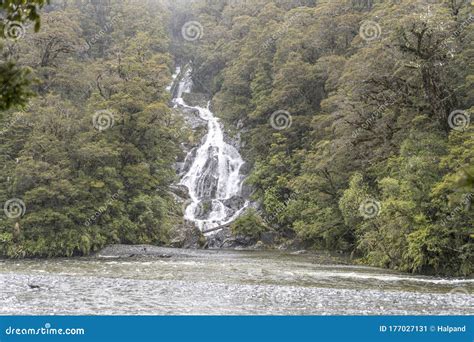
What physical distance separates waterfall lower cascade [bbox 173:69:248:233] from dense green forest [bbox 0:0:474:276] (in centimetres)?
200

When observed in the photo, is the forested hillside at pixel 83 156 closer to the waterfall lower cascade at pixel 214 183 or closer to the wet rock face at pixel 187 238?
the wet rock face at pixel 187 238

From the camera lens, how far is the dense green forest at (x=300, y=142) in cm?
2291

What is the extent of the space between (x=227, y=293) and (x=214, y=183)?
30.9 metres

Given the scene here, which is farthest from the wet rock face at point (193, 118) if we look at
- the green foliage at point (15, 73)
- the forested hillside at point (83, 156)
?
the green foliage at point (15, 73)

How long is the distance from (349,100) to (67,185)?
709 inches

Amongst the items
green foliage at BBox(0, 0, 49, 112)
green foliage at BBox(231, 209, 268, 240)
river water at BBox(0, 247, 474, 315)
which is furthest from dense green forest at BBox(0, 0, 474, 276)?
green foliage at BBox(0, 0, 49, 112)

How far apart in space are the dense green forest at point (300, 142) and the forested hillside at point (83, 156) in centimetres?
11

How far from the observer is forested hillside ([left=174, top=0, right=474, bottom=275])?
70.4 ft

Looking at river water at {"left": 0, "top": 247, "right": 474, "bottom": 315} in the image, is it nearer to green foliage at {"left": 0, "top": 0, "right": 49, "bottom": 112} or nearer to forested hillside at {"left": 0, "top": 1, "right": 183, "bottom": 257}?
green foliage at {"left": 0, "top": 0, "right": 49, "bottom": 112}

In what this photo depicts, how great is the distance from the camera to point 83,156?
104 ft

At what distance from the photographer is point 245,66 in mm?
55281

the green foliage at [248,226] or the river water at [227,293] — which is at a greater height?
the river water at [227,293]

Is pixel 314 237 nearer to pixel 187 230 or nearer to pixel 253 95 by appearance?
pixel 187 230

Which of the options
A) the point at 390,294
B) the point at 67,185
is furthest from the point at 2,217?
the point at 390,294
